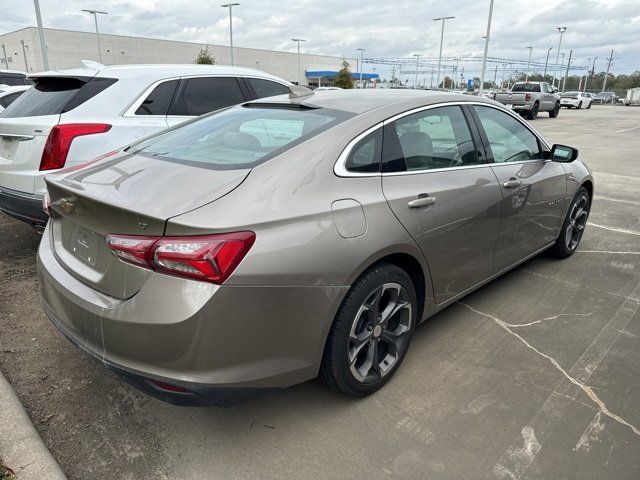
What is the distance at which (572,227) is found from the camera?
15.5 feet

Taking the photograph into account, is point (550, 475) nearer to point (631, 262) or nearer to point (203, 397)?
point (203, 397)

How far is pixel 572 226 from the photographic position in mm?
4703

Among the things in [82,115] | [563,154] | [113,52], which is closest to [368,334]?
[563,154]

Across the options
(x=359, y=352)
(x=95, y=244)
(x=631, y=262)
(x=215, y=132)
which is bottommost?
(x=631, y=262)

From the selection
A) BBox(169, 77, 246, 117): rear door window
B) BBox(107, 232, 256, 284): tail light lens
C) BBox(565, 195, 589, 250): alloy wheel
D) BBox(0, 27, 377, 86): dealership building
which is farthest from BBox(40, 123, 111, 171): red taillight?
BBox(0, 27, 377, 86): dealership building

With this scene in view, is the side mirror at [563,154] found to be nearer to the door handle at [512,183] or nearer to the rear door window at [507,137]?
the rear door window at [507,137]

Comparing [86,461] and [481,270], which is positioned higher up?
[481,270]

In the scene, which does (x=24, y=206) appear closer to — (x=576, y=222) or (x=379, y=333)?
(x=379, y=333)

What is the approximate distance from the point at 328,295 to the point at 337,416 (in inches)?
29.5

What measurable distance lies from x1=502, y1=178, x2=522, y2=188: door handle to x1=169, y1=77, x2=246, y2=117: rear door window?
3.23m

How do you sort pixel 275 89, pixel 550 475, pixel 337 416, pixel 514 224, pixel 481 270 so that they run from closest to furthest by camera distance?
pixel 550 475
pixel 337 416
pixel 481 270
pixel 514 224
pixel 275 89

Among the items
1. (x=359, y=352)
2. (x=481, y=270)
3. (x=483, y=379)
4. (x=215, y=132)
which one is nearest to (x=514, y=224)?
(x=481, y=270)

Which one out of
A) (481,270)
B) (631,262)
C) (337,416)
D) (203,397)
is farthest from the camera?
(631,262)

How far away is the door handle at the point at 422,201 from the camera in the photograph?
263 cm
